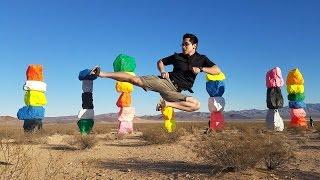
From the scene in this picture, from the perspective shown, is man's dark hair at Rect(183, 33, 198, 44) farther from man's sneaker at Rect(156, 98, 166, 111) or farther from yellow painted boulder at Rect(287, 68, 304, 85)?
yellow painted boulder at Rect(287, 68, 304, 85)

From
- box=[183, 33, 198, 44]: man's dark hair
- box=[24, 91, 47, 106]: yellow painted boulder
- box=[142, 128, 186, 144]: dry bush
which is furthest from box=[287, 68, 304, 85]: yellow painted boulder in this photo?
box=[183, 33, 198, 44]: man's dark hair

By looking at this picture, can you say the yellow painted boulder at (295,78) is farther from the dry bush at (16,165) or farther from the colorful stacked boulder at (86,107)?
the dry bush at (16,165)

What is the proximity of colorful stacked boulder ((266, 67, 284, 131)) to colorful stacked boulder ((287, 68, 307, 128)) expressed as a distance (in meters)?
2.99

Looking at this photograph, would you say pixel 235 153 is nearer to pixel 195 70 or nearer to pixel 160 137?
pixel 195 70

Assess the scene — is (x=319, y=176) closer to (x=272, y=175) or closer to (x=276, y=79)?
(x=272, y=175)

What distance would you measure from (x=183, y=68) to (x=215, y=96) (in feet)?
63.5

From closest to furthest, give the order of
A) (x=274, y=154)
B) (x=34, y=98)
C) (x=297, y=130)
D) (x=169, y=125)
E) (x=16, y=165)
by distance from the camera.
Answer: (x=16, y=165)
(x=274, y=154)
(x=34, y=98)
(x=169, y=125)
(x=297, y=130)

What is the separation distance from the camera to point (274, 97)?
27.1 meters

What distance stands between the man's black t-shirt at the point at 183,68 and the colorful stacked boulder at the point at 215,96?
18.7 metres

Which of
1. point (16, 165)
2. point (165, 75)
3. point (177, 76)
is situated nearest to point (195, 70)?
point (177, 76)

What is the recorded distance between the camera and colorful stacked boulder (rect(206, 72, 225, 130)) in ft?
86.7

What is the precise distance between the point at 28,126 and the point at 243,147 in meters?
14.8

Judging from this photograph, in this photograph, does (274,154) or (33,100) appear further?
(33,100)

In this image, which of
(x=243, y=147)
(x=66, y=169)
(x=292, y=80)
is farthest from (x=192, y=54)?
(x=292, y=80)
